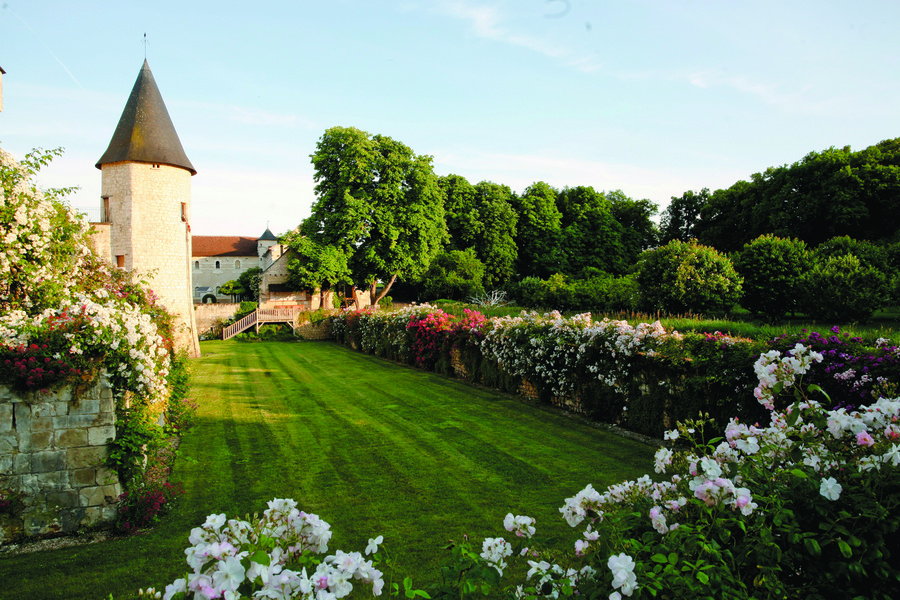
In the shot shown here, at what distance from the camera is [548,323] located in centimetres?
1037

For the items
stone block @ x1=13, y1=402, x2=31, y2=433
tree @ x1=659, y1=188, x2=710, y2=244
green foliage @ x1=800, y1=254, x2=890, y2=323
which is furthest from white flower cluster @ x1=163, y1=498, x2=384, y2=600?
tree @ x1=659, y1=188, x2=710, y2=244

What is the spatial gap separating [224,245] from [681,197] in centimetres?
4746

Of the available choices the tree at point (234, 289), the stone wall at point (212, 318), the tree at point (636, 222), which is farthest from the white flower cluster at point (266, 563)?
the tree at point (234, 289)

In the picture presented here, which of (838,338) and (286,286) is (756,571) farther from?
(286,286)

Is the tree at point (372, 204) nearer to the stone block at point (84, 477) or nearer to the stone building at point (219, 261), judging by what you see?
the stone block at point (84, 477)

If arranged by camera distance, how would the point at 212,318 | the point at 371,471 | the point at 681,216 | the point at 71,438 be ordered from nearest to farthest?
the point at 71,438, the point at 371,471, the point at 212,318, the point at 681,216

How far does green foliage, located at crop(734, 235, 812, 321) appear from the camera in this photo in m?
19.5

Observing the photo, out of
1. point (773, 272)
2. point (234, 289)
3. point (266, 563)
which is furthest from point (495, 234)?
point (266, 563)

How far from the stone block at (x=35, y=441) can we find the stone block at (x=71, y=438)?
0.08m

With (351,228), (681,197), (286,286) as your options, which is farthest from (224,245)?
(681,197)

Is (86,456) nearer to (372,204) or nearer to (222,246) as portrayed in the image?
(372,204)

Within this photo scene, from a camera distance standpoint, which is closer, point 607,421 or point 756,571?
point 756,571

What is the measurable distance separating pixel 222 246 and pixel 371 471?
189 feet

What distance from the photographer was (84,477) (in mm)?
5223
